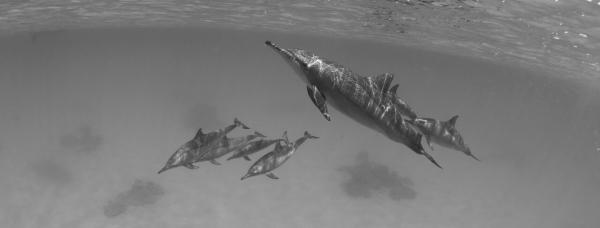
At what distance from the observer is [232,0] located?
64.1ft

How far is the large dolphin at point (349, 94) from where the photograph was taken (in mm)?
2830

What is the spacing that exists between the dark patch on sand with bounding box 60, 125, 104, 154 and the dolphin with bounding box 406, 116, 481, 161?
91.9 feet

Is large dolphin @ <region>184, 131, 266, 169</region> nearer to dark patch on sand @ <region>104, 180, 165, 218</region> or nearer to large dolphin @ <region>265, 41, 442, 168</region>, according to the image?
large dolphin @ <region>265, 41, 442, 168</region>

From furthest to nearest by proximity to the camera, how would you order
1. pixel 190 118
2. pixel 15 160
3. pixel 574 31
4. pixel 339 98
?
→ pixel 190 118 < pixel 15 160 < pixel 574 31 < pixel 339 98

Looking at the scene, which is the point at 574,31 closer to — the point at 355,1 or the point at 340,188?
the point at 355,1

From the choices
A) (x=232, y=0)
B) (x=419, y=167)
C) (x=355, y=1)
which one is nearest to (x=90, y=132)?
(x=232, y=0)

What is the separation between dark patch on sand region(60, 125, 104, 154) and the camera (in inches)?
1030

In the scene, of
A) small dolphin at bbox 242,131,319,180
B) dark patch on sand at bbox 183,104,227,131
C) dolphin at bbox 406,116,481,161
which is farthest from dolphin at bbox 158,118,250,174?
dark patch on sand at bbox 183,104,227,131

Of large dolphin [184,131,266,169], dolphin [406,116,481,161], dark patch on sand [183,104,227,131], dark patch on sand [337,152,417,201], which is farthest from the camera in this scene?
dark patch on sand [183,104,227,131]

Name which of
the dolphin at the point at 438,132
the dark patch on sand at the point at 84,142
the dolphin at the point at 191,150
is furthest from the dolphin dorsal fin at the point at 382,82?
the dark patch on sand at the point at 84,142

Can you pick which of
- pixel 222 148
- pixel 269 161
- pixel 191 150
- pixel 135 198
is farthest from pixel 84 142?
pixel 269 161

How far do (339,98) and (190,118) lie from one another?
33.1m

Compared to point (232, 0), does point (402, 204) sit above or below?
below

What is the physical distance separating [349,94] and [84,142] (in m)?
30.2
